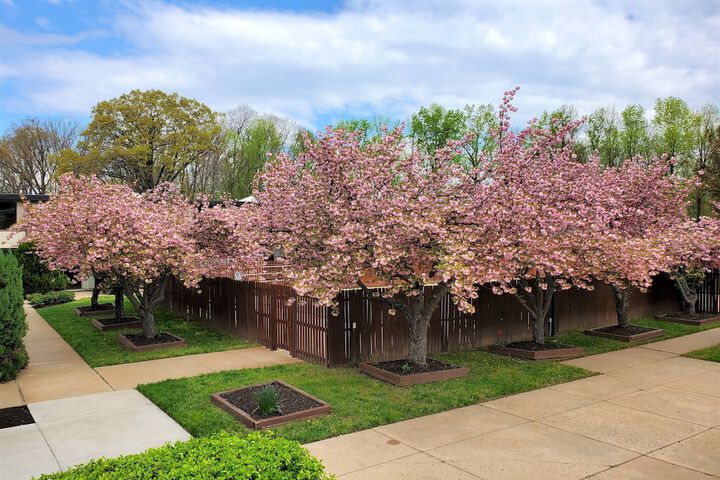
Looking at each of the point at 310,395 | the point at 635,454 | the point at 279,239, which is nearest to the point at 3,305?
the point at 279,239

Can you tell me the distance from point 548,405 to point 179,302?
12.7 meters

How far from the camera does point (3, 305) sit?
A: 893cm

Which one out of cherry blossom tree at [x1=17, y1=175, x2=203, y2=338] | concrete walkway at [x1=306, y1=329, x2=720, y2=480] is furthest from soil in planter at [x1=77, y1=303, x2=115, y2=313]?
concrete walkway at [x1=306, y1=329, x2=720, y2=480]

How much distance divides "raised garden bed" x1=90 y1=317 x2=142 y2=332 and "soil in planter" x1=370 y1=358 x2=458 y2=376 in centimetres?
811

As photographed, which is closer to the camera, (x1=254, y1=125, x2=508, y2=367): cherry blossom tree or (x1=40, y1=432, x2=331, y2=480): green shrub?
(x1=40, y1=432, x2=331, y2=480): green shrub

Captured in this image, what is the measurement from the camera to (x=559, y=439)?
6461 mm

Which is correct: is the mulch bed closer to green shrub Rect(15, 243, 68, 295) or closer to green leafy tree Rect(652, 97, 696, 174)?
green shrub Rect(15, 243, 68, 295)

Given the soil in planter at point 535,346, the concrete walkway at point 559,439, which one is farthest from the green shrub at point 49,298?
the concrete walkway at point 559,439

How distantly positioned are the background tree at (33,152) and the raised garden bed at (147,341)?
1385 inches

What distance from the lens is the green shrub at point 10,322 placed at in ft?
29.7

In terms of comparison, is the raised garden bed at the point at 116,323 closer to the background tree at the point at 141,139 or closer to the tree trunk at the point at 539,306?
the tree trunk at the point at 539,306

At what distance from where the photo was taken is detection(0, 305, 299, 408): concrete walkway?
864 cm

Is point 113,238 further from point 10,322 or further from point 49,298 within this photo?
point 49,298

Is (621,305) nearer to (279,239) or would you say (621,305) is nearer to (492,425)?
(492,425)
